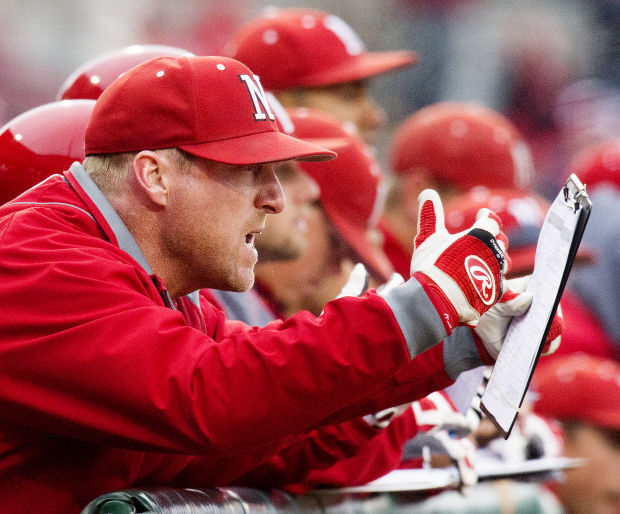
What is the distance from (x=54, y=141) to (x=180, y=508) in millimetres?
913

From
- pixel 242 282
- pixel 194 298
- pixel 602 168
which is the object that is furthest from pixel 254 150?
pixel 602 168

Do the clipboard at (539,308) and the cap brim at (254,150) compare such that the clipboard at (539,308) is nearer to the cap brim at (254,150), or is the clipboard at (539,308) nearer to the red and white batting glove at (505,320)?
the red and white batting glove at (505,320)

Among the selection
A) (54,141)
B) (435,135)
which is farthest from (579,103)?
(54,141)

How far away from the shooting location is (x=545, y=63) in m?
10.0

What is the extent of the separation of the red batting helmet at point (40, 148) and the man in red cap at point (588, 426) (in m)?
2.11

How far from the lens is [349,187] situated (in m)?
3.38

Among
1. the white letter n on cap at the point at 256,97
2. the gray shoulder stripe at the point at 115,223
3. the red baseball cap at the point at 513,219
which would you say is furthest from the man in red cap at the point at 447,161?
the gray shoulder stripe at the point at 115,223

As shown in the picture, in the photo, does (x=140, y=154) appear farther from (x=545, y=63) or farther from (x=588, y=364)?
(x=545, y=63)

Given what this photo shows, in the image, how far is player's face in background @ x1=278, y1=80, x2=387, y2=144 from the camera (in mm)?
4230

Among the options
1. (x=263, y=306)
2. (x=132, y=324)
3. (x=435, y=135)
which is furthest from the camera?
(x=435, y=135)

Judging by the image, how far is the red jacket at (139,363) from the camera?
146 cm

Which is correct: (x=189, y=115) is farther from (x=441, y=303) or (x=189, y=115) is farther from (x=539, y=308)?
(x=539, y=308)

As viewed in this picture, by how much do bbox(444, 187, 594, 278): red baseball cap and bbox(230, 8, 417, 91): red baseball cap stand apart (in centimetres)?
75

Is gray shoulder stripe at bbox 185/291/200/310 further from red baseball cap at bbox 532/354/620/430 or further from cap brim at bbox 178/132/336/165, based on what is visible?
red baseball cap at bbox 532/354/620/430
